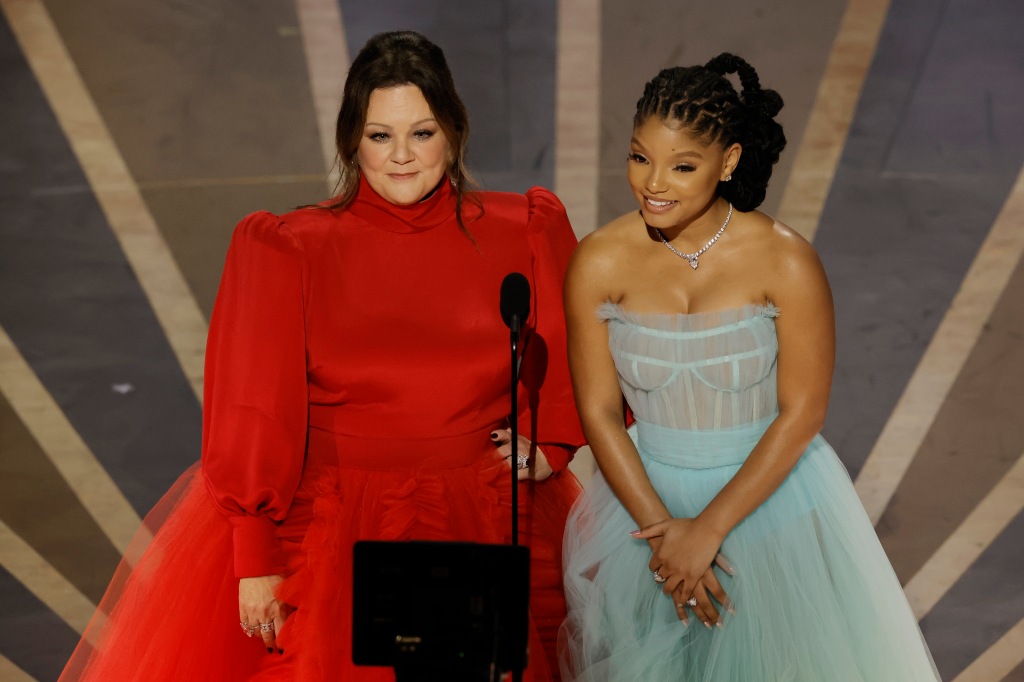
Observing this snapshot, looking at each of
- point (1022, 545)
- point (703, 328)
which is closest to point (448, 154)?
point (703, 328)

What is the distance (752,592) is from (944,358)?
2.03 m

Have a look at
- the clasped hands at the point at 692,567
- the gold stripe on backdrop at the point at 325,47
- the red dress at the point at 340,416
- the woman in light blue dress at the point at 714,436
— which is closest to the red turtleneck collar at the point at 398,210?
the red dress at the point at 340,416

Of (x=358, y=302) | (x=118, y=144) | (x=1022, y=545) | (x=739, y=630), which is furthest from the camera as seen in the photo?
(x=118, y=144)

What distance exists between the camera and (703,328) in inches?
91.7

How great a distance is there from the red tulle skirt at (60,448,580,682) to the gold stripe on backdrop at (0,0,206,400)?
1452mm

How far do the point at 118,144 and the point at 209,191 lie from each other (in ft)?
1.14

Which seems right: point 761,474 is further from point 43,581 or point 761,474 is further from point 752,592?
point 43,581

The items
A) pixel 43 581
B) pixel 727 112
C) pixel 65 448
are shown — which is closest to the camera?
pixel 727 112

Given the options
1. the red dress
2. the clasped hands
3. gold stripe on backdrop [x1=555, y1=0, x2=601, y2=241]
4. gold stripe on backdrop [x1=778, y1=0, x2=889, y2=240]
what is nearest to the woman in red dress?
the red dress

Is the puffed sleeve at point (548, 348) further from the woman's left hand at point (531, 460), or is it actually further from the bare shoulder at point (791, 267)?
the bare shoulder at point (791, 267)

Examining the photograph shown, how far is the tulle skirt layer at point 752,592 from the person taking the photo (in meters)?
2.25

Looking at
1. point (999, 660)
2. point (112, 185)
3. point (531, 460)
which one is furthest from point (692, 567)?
point (112, 185)

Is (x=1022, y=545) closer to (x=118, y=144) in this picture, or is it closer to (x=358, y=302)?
(x=358, y=302)

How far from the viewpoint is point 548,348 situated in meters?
2.74
